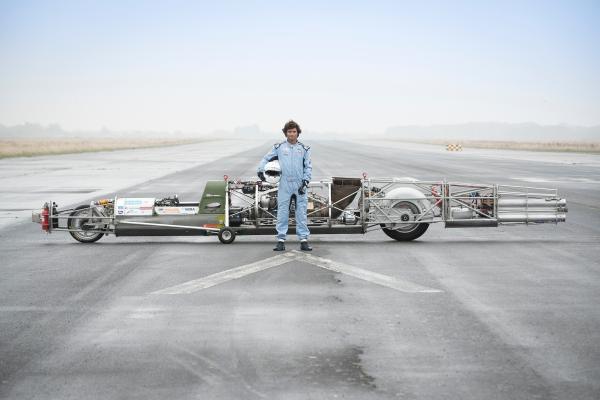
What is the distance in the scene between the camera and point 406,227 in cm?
1202

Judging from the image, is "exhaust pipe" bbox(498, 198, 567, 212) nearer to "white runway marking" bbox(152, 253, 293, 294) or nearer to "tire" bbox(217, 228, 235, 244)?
"white runway marking" bbox(152, 253, 293, 294)

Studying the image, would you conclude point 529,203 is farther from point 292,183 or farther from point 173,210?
point 173,210

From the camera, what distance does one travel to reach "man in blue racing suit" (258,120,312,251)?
35.9 ft

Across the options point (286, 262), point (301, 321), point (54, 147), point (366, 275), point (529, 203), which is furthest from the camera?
point (54, 147)

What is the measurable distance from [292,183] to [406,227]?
2.24 metres

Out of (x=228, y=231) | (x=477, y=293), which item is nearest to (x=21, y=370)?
(x=477, y=293)

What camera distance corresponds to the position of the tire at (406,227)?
1191cm

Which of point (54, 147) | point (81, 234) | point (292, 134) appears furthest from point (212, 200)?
point (54, 147)

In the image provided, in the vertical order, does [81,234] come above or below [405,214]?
below

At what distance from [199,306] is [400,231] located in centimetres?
537

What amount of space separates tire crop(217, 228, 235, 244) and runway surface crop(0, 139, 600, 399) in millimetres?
126

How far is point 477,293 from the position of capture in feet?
26.2

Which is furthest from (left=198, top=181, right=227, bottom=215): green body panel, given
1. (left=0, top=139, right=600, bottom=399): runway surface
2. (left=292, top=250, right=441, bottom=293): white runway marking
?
(left=292, top=250, right=441, bottom=293): white runway marking

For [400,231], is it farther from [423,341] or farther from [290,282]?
[423,341]
